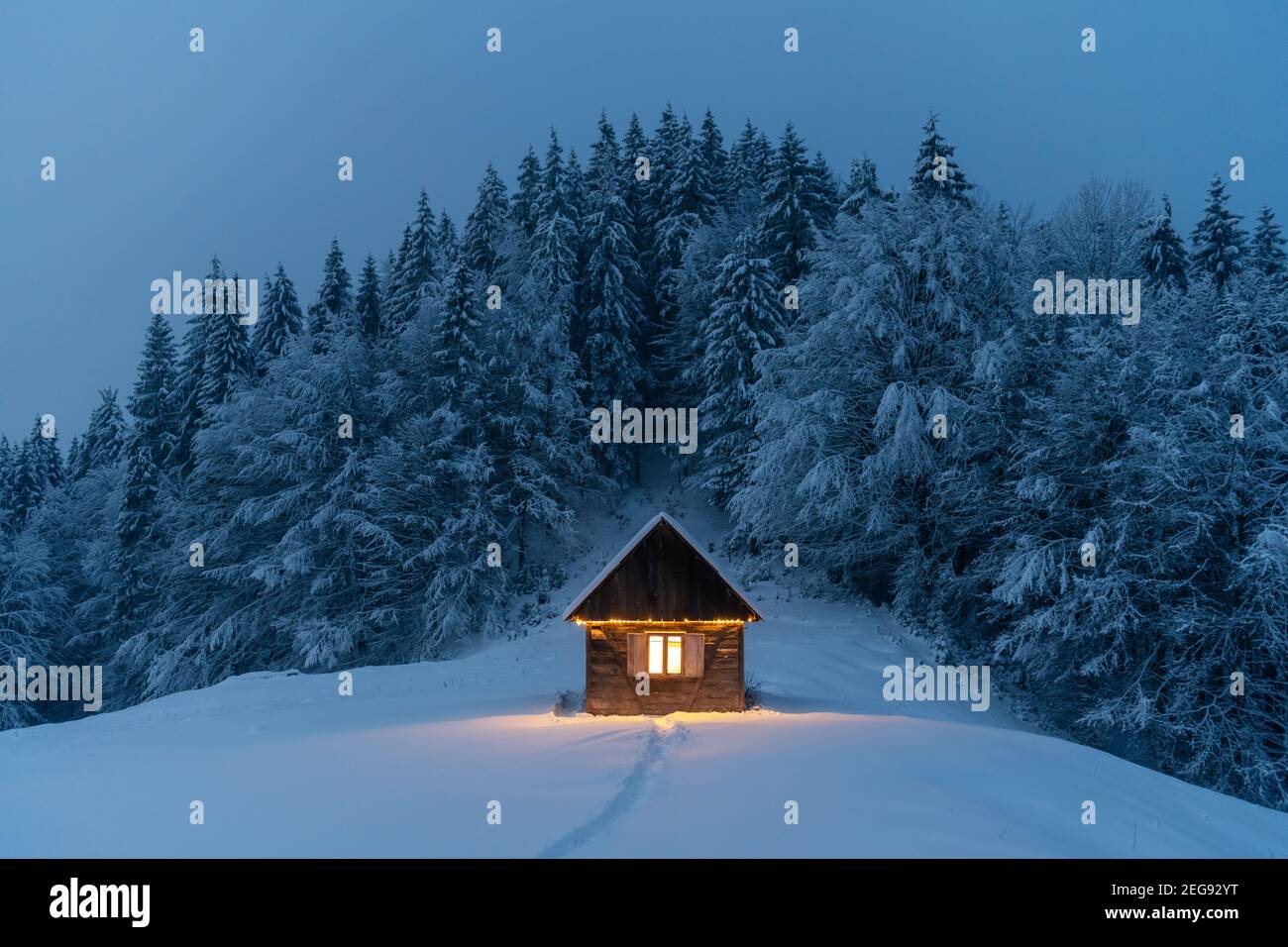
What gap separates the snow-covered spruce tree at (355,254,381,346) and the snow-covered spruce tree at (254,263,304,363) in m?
3.36

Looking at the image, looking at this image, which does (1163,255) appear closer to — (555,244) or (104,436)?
(555,244)

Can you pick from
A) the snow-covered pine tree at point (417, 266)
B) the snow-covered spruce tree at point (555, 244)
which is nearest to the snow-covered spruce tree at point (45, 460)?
Answer: the snow-covered pine tree at point (417, 266)

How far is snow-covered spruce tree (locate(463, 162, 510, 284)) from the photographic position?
1911 inches

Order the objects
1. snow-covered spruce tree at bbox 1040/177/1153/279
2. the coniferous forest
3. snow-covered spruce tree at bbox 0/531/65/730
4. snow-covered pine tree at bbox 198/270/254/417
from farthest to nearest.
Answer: snow-covered pine tree at bbox 198/270/254/417 < snow-covered spruce tree at bbox 0/531/65/730 < snow-covered spruce tree at bbox 1040/177/1153/279 < the coniferous forest

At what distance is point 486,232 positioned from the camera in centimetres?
4928

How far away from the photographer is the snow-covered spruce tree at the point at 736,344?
38875mm

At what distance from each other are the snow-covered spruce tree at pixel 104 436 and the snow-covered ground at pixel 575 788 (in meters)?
42.6

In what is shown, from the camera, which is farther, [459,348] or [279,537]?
[279,537]

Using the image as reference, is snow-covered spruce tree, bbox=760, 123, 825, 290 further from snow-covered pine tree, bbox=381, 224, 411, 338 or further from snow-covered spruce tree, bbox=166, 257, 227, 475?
snow-covered spruce tree, bbox=166, 257, 227, 475

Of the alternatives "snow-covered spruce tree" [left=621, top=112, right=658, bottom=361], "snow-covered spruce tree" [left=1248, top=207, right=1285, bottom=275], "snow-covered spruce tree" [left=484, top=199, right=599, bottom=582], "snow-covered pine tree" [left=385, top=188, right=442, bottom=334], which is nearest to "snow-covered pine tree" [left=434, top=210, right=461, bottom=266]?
"snow-covered pine tree" [left=385, top=188, right=442, bottom=334]

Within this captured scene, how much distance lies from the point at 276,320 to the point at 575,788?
43360 mm

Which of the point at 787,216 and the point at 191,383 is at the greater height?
the point at 787,216

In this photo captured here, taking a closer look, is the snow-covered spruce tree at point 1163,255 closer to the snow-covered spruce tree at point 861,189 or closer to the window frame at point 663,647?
the snow-covered spruce tree at point 861,189

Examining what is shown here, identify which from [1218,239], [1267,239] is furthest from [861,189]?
[1267,239]
